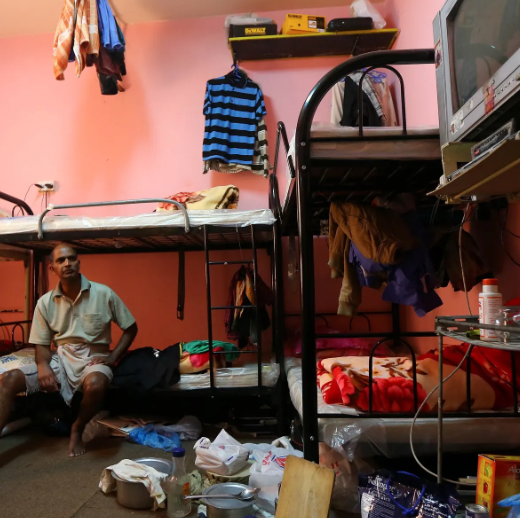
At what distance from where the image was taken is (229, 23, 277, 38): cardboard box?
3533 millimetres

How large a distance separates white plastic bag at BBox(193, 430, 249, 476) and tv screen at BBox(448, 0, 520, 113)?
178cm

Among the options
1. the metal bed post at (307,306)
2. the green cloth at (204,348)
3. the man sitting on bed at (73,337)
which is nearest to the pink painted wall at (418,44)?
the metal bed post at (307,306)

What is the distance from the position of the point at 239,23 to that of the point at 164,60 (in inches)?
32.3

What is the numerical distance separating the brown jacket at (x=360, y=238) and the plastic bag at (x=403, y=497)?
25.6 inches

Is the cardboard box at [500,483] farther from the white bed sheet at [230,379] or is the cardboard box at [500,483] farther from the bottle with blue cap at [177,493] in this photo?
the white bed sheet at [230,379]

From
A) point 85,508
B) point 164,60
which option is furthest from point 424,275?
point 164,60

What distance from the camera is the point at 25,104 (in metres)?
3.97

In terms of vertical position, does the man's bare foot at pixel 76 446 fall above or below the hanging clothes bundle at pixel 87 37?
below

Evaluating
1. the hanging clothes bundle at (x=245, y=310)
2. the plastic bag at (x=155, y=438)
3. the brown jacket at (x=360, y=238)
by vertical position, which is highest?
the brown jacket at (x=360, y=238)

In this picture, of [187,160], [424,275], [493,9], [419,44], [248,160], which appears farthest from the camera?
[187,160]

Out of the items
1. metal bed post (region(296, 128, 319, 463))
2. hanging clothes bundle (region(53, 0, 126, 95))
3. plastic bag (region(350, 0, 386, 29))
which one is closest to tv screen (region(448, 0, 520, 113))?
metal bed post (region(296, 128, 319, 463))

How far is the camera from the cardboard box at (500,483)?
129cm

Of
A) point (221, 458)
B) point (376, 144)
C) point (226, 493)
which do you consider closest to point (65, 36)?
point (376, 144)

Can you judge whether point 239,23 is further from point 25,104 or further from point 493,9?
point 493,9
